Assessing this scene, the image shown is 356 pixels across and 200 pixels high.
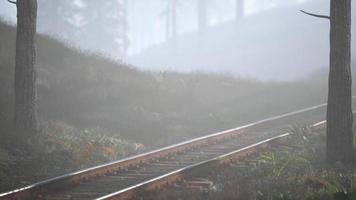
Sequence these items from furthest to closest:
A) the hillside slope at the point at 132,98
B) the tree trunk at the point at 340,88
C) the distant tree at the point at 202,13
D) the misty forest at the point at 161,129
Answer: the distant tree at the point at 202,13, the hillside slope at the point at 132,98, the tree trunk at the point at 340,88, the misty forest at the point at 161,129

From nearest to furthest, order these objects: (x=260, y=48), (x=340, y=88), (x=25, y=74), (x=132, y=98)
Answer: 1. (x=340, y=88)
2. (x=25, y=74)
3. (x=132, y=98)
4. (x=260, y=48)

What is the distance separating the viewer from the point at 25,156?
43.1ft

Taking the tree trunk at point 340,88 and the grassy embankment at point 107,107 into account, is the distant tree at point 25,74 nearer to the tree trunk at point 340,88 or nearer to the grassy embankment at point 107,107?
the grassy embankment at point 107,107

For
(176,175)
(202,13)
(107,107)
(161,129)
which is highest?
(202,13)

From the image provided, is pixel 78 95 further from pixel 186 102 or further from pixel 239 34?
pixel 239 34

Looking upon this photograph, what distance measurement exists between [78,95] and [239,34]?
45.4 m

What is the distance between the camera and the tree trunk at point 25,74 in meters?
13.9

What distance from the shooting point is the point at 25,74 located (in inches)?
547

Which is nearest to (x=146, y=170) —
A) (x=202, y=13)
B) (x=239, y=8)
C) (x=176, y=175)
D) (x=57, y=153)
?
(x=176, y=175)

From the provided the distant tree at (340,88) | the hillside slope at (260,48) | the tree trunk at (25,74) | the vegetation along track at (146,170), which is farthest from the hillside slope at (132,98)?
the hillside slope at (260,48)

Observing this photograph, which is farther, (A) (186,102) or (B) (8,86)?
(A) (186,102)

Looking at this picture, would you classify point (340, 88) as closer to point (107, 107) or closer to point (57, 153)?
point (57, 153)

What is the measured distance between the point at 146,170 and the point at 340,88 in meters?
5.04

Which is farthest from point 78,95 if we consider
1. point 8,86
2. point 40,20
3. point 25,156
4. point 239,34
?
point 239,34
